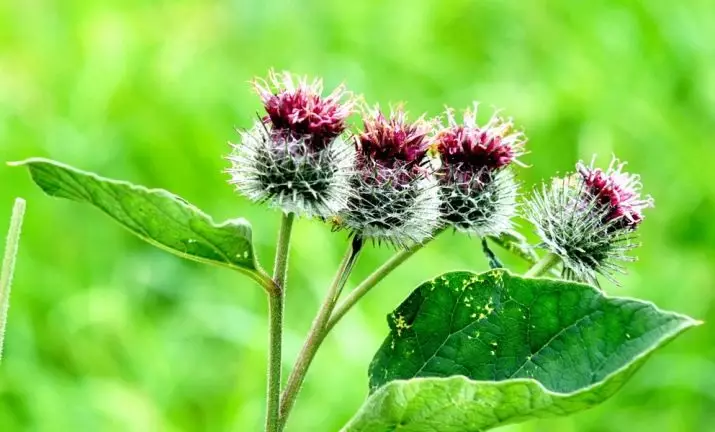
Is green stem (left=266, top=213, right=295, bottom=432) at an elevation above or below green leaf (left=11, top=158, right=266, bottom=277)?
below

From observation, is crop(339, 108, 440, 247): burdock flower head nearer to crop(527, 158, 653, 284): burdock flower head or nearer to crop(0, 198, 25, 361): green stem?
crop(527, 158, 653, 284): burdock flower head

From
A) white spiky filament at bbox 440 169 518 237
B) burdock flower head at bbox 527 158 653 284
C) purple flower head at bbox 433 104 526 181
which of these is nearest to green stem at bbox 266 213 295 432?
white spiky filament at bbox 440 169 518 237

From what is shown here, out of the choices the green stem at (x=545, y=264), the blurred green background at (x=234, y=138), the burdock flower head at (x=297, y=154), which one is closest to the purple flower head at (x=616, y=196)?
the green stem at (x=545, y=264)

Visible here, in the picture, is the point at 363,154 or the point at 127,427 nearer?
the point at 363,154

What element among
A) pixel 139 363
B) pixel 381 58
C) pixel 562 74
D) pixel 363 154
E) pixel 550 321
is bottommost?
pixel 550 321

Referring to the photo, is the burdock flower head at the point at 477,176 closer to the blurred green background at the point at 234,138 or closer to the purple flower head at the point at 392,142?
the purple flower head at the point at 392,142

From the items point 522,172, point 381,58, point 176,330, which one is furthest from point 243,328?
point 381,58

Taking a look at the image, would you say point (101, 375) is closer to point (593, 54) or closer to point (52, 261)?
point (52, 261)

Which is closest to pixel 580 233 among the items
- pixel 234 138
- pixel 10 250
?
pixel 10 250
